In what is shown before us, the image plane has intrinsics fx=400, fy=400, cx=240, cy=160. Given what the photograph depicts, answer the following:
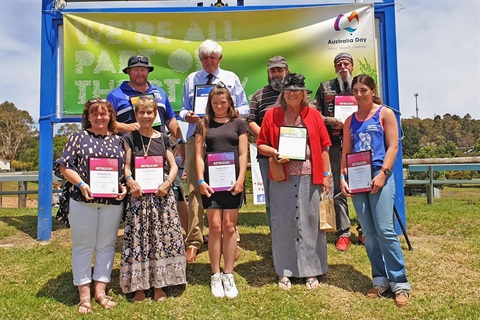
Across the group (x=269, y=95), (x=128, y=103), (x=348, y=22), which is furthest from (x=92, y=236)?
(x=348, y=22)

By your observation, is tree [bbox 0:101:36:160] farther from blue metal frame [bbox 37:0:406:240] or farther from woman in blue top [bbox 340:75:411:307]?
woman in blue top [bbox 340:75:411:307]

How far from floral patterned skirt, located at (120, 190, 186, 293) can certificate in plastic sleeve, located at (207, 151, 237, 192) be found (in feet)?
1.59

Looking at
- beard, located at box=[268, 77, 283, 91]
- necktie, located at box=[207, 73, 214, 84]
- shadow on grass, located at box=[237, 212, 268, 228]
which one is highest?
necktie, located at box=[207, 73, 214, 84]

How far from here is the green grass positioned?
3.58m

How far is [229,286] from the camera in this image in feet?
13.0

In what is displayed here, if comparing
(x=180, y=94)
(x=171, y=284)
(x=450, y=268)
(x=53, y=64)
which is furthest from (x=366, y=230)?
(x=53, y=64)

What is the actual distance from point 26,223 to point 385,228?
590cm

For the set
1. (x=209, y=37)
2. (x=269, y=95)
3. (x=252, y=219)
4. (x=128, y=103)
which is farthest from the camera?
(x=252, y=219)

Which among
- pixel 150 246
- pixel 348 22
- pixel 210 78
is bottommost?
pixel 150 246

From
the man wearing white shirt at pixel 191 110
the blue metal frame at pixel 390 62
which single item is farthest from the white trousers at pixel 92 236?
the blue metal frame at pixel 390 62

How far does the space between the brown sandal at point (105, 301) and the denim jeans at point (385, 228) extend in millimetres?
2519

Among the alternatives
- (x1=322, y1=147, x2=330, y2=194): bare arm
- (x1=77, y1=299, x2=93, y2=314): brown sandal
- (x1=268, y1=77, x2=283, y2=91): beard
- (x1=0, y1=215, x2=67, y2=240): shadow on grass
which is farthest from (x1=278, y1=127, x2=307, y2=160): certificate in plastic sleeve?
(x1=0, y1=215, x2=67, y2=240): shadow on grass

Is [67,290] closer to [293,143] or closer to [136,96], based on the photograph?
[136,96]

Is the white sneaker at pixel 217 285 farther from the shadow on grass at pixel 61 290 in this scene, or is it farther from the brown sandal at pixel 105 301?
the shadow on grass at pixel 61 290
